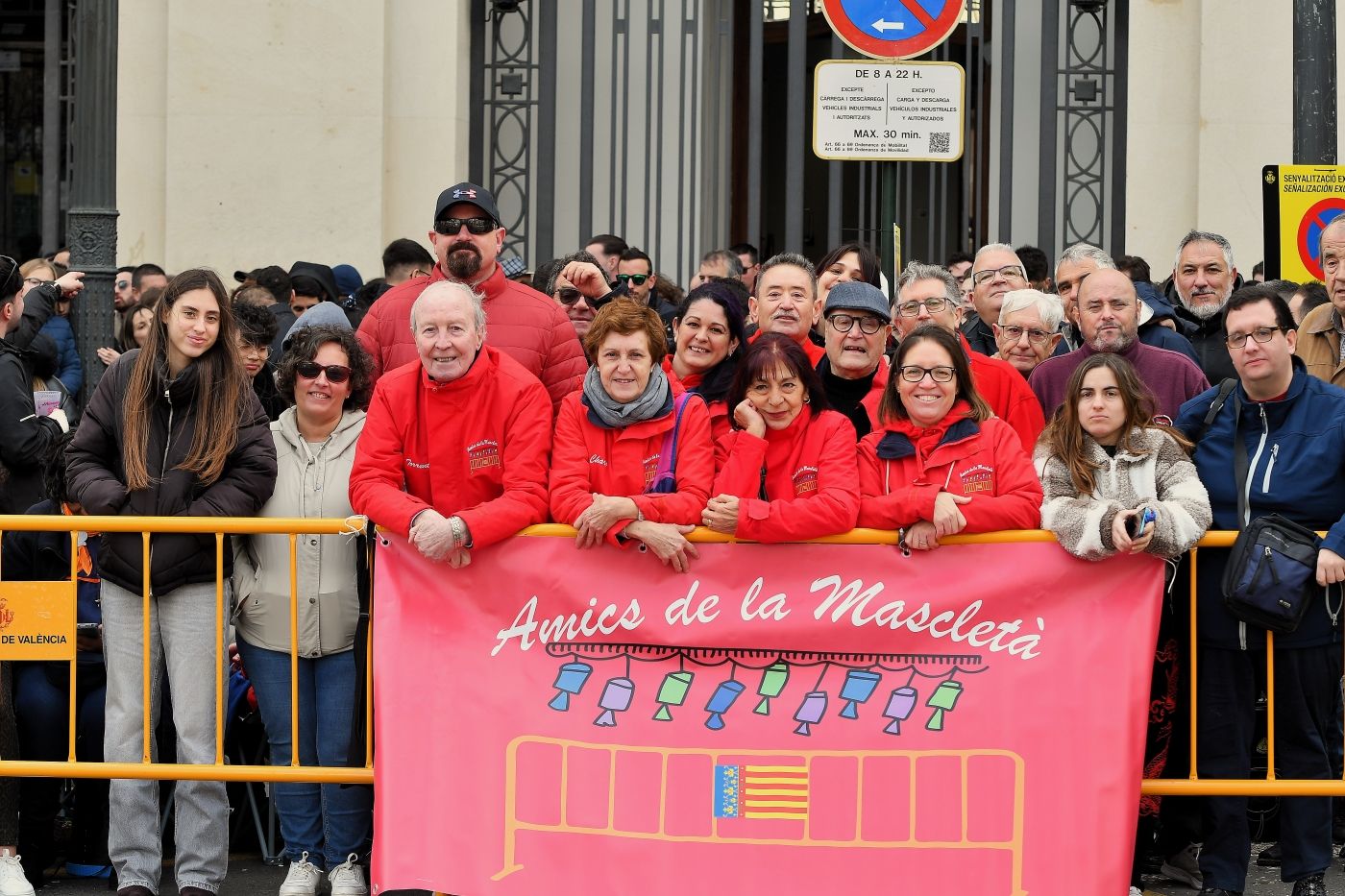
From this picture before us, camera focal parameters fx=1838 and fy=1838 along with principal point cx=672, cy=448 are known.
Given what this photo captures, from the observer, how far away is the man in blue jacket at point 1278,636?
20.5 ft

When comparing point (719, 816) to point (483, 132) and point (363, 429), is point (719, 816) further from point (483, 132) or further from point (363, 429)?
point (483, 132)

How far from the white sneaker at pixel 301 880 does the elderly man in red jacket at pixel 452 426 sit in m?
1.35

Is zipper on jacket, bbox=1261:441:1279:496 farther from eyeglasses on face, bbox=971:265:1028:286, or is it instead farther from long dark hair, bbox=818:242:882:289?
eyeglasses on face, bbox=971:265:1028:286

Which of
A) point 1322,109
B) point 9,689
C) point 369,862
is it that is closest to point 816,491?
point 369,862

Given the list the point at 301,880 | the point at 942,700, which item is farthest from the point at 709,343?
the point at 301,880

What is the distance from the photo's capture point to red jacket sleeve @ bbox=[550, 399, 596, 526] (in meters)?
6.05

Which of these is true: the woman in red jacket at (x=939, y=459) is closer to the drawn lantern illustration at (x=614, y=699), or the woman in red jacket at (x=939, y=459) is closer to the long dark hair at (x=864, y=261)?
the drawn lantern illustration at (x=614, y=699)

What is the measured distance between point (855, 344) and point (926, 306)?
981 mm

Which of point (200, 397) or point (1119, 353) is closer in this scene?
point (200, 397)

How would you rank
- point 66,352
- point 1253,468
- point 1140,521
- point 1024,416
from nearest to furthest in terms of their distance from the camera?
point 1140,521, point 1253,468, point 1024,416, point 66,352

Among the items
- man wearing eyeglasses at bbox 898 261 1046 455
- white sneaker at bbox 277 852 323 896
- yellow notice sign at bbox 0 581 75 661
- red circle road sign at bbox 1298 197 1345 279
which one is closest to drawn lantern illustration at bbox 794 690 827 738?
man wearing eyeglasses at bbox 898 261 1046 455

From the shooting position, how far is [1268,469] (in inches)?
248

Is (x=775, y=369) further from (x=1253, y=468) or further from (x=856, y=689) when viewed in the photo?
(x=1253, y=468)

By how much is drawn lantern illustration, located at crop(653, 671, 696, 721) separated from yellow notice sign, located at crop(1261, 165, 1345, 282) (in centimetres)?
426
